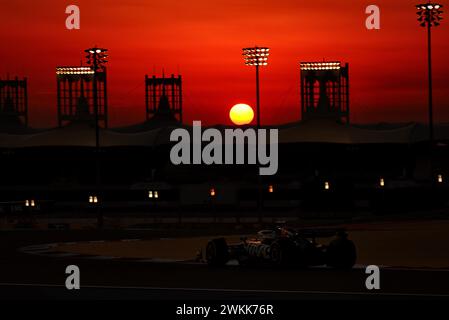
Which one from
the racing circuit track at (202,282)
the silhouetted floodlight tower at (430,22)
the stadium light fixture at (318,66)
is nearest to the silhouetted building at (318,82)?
the stadium light fixture at (318,66)

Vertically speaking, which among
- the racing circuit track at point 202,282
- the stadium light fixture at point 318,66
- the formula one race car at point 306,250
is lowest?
the racing circuit track at point 202,282

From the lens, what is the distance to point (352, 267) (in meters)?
27.8

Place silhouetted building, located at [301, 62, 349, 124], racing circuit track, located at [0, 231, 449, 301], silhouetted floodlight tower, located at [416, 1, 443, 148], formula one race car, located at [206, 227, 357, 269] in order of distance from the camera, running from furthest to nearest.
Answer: silhouetted building, located at [301, 62, 349, 124], silhouetted floodlight tower, located at [416, 1, 443, 148], formula one race car, located at [206, 227, 357, 269], racing circuit track, located at [0, 231, 449, 301]

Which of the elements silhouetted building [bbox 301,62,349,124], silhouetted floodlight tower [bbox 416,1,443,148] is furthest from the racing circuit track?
silhouetted building [bbox 301,62,349,124]

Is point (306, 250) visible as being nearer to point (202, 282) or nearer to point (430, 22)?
point (202, 282)

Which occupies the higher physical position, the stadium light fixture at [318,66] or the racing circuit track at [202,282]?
the stadium light fixture at [318,66]

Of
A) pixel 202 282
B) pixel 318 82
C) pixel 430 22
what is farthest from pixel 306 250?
pixel 318 82

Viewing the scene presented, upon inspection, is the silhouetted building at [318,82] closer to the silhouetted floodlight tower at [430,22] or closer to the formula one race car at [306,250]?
the silhouetted floodlight tower at [430,22]

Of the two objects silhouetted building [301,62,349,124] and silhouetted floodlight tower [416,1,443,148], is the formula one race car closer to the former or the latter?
silhouetted floodlight tower [416,1,443,148]
